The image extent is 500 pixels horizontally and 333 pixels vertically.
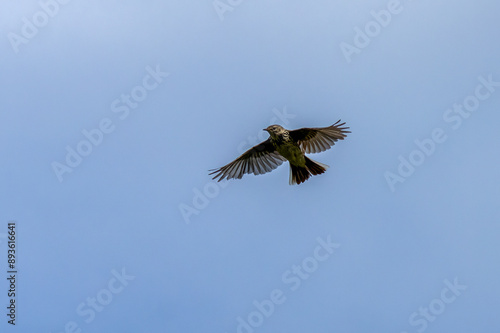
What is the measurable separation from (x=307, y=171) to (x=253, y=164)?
1629 mm

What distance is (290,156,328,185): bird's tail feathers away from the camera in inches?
1265

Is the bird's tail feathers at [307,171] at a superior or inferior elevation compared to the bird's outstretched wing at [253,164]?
inferior

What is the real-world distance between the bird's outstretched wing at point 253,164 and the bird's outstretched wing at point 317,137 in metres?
0.89

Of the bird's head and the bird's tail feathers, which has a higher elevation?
the bird's head

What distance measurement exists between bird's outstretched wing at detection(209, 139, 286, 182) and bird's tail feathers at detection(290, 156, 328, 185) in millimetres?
847

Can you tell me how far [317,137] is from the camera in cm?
3222

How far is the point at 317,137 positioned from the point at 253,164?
6.34 feet

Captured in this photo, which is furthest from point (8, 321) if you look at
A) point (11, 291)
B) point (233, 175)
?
point (233, 175)

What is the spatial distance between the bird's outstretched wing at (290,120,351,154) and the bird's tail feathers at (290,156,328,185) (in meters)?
0.40

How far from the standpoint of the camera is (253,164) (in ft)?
109

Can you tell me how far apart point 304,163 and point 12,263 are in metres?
7.78

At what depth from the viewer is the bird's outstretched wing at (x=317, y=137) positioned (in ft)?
105

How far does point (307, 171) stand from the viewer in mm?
32219

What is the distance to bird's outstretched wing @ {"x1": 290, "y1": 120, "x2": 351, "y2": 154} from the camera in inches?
1257
